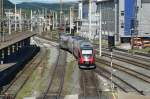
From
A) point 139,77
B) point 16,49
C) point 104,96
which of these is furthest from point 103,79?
point 16,49

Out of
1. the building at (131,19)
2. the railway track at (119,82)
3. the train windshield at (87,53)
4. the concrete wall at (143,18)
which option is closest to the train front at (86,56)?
the train windshield at (87,53)

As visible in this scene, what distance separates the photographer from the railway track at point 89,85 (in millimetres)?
36469

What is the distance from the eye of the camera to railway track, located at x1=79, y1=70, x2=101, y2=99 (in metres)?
36.5

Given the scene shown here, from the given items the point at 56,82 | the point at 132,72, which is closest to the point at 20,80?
the point at 56,82

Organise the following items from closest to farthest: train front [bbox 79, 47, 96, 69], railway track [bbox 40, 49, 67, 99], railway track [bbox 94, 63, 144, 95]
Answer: railway track [bbox 40, 49, 67, 99], railway track [bbox 94, 63, 144, 95], train front [bbox 79, 47, 96, 69]

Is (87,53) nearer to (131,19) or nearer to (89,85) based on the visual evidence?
(89,85)

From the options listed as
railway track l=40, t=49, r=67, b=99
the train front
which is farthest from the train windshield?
railway track l=40, t=49, r=67, b=99

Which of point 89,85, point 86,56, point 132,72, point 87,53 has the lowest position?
point 89,85

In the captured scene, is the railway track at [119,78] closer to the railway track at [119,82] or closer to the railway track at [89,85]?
the railway track at [119,82]

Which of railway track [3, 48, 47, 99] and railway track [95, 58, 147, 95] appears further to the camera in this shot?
railway track [95, 58, 147, 95]

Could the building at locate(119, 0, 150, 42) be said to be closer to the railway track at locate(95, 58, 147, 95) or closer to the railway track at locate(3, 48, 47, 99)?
the railway track at locate(95, 58, 147, 95)

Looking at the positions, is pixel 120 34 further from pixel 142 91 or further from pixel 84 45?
pixel 142 91

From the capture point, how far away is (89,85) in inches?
1700

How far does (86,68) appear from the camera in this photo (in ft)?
186
